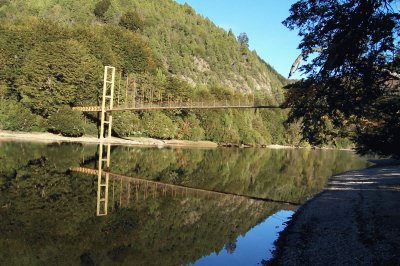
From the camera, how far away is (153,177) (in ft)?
A: 56.6

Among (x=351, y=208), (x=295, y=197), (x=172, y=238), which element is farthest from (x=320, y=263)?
(x=295, y=197)

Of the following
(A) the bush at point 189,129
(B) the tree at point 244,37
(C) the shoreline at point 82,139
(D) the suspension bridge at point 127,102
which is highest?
(B) the tree at point 244,37

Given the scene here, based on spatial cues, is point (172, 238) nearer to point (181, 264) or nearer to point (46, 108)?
point (181, 264)

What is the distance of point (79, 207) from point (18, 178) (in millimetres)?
4439

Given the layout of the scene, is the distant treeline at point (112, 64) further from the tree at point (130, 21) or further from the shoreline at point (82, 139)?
the shoreline at point (82, 139)

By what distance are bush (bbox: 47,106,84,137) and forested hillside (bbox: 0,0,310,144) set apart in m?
0.10

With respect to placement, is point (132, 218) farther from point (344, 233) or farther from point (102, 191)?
point (344, 233)

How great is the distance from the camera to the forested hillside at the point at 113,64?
4006 cm

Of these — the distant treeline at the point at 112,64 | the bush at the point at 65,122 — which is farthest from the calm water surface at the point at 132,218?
the bush at the point at 65,122

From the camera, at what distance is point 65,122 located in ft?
128

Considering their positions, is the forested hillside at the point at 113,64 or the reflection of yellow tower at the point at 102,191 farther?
the forested hillside at the point at 113,64

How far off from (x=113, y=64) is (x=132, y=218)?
4503cm

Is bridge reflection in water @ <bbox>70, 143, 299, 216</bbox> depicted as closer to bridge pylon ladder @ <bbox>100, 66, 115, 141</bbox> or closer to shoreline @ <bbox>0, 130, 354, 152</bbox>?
shoreline @ <bbox>0, 130, 354, 152</bbox>

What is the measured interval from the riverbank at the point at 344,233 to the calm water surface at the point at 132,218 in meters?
0.51
